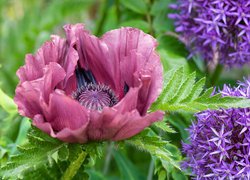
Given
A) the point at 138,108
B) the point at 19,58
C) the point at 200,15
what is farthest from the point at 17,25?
the point at 138,108

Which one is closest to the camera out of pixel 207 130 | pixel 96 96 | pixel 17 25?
pixel 96 96

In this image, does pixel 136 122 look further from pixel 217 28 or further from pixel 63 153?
pixel 217 28

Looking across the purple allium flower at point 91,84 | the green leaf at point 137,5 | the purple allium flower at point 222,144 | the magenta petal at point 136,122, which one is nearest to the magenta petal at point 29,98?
the purple allium flower at point 91,84

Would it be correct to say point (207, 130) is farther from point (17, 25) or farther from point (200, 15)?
point (17, 25)

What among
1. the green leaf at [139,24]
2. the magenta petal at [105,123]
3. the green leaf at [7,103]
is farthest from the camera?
the green leaf at [139,24]

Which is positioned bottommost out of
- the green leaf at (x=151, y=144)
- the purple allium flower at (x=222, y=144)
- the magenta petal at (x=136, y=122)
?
the purple allium flower at (x=222, y=144)

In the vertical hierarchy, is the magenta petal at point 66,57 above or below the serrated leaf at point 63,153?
above

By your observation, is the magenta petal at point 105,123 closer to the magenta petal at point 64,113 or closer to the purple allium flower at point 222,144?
the magenta petal at point 64,113

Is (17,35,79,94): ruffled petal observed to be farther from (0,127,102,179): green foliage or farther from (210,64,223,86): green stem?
(210,64,223,86): green stem
